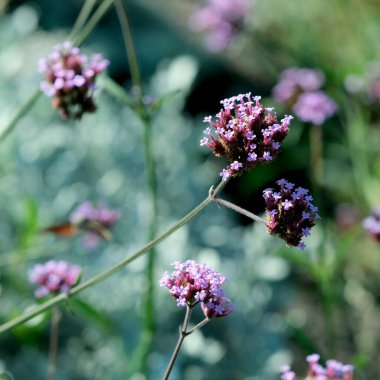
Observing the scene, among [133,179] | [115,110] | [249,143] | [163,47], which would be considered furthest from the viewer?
[163,47]

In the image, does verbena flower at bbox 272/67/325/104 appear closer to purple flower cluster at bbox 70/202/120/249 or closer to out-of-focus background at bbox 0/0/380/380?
out-of-focus background at bbox 0/0/380/380

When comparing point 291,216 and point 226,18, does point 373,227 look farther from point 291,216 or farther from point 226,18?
point 226,18

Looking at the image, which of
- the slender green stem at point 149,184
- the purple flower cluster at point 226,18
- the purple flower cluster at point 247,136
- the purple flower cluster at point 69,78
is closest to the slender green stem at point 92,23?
the slender green stem at point 149,184

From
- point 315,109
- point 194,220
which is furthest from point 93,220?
point 194,220

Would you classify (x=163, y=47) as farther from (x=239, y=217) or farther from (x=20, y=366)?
(x=20, y=366)

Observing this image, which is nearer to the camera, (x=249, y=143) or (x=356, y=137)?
(x=249, y=143)

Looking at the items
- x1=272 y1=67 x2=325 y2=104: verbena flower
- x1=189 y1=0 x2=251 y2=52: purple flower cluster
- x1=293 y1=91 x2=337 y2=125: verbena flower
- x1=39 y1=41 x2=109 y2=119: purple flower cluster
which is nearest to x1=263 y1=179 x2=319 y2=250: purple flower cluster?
x1=39 y1=41 x2=109 y2=119: purple flower cluster

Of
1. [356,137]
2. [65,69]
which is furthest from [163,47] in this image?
[65,69]
